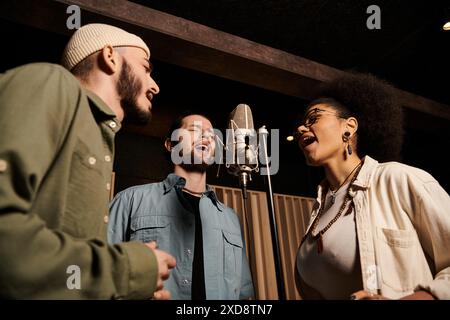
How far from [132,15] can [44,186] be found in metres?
1.99

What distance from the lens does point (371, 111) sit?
2.22 m

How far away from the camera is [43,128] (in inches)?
31.3

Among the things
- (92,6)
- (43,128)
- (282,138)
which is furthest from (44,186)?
(282,138)

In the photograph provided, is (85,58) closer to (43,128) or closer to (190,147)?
(43,128)

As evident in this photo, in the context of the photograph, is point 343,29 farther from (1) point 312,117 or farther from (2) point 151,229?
(2) point 151,229

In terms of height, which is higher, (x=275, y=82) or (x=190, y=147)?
(x=275, y=82)

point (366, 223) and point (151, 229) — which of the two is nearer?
point (366, 223)

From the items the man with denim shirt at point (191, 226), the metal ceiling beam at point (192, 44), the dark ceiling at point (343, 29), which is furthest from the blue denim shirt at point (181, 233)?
the dark ceiling at point (343, 29)

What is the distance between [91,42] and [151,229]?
3.47 feet

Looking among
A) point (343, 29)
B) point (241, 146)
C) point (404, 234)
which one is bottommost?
point (404, 234)

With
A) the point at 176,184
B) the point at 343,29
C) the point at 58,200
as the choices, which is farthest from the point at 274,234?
the point at 343,29

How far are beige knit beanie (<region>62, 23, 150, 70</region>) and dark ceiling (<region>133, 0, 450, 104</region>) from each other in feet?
4.97

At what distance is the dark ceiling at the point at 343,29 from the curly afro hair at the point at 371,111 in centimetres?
98
